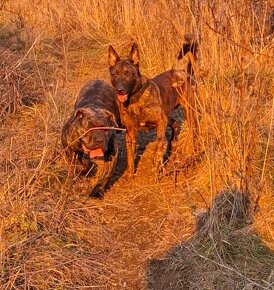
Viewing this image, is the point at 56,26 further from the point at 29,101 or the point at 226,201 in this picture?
the point at 226,201

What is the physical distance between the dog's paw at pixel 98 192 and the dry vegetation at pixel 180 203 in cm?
7

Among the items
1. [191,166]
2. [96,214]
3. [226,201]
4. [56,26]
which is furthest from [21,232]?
[56,26]

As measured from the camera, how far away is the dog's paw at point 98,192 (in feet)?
17.2

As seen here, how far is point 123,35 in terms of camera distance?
955 cm

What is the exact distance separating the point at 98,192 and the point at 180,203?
31.0 inches

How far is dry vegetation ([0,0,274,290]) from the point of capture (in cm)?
394

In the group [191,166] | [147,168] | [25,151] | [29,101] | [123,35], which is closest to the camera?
[25,151]

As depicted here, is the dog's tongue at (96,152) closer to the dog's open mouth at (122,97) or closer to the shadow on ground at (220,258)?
the dog's open mouth at (122,97)

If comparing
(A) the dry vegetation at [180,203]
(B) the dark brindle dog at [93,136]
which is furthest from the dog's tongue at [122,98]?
(A) the dry vegetation at [180,203]

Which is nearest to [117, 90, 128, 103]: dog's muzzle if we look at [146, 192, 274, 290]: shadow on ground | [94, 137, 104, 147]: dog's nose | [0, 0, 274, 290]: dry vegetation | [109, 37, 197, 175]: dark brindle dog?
[109, 37, 197, 175]: dark brindle dog

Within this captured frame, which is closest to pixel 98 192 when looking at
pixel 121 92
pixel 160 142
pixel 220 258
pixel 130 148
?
pixel 130 148

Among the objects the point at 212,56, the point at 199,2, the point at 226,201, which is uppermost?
the point at 199,2

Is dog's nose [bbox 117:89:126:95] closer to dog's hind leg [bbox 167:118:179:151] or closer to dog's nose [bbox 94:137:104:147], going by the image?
dog's nose [bbox 94:137:104:147]

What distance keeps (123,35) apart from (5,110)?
380cm
